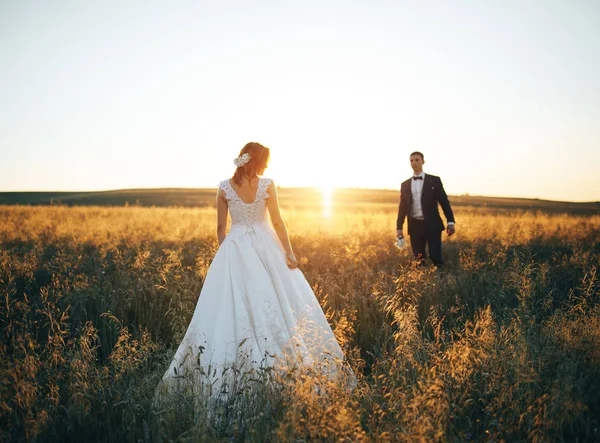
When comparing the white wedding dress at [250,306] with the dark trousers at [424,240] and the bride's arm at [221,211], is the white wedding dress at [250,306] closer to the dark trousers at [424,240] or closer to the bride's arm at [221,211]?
the bride's arm at [221,211]

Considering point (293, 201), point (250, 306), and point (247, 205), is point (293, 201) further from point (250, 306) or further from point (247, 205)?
point (250, 306)

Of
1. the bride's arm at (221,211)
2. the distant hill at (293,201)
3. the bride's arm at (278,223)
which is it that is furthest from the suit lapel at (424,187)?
the distant hill at (293,201)

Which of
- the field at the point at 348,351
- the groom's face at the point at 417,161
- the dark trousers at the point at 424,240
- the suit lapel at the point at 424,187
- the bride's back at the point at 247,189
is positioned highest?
the groom's face at the point at 417,161

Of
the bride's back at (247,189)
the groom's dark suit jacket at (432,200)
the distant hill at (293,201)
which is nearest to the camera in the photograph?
the bride's back at (247,189)

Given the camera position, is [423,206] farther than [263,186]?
Yes

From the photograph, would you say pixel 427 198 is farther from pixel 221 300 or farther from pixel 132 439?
pixel 132 439

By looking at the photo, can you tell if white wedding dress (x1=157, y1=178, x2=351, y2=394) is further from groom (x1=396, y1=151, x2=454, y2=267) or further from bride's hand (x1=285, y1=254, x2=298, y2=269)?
groom (x1=396, y1=151, x2=454, y2=267)

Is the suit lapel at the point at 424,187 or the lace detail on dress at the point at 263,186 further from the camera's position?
the suit lapel at the point at 424,187

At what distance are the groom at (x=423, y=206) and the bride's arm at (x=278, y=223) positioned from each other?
417 centimetres

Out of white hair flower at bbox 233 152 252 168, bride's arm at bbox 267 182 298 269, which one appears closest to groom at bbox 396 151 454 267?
bride's arm at bbox 267 182 298 269

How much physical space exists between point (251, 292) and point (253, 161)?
1.37 m

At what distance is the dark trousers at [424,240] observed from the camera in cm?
862

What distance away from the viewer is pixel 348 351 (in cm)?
544

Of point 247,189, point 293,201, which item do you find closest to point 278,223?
point 247,189
